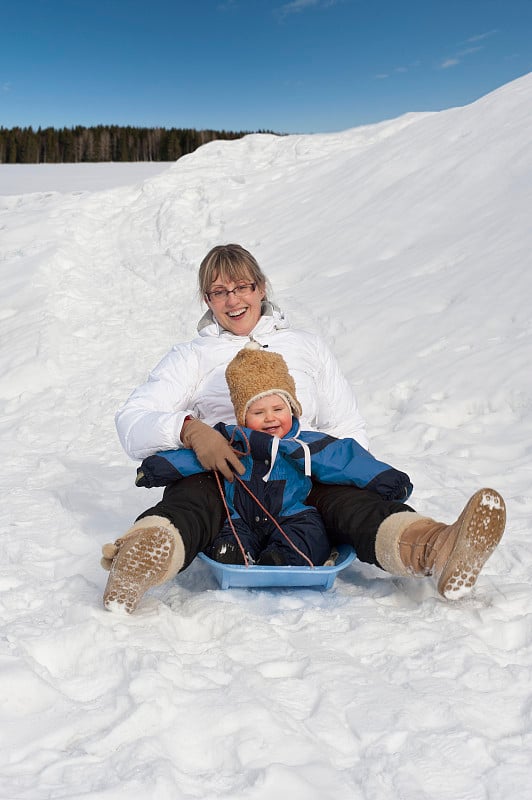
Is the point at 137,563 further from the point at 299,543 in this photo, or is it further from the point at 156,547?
the point at 299,543

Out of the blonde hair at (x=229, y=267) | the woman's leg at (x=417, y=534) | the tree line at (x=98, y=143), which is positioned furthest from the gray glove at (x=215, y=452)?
the tree line at (x=98, y=143)

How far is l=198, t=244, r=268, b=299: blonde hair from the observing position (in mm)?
2984

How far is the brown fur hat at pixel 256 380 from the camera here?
8.45 feet

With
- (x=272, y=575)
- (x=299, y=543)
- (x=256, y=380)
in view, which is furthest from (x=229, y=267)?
(x=272, y=575)

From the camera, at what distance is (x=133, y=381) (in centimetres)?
559

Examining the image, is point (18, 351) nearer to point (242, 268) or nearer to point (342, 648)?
point (242, 268)

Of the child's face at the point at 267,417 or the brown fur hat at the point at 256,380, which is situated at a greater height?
the brown fur hat at the point at 256,380

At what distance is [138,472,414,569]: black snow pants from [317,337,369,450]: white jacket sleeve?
0.49 meters

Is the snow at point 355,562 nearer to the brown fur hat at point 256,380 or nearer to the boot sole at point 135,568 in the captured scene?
the boot sole at point 135,568

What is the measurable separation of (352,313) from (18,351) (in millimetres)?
2876

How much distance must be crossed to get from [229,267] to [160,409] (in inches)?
26.0

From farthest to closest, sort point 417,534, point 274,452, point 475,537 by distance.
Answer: point 274,452
point 417,534
point 475,537

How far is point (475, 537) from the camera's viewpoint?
2086 millimetres

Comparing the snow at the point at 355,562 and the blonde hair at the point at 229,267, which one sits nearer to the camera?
the snow at the point at 355,562
